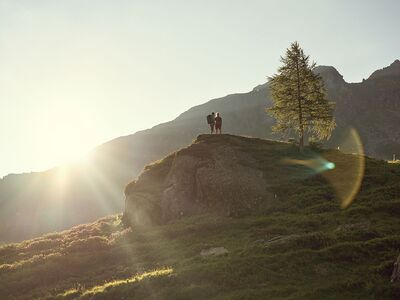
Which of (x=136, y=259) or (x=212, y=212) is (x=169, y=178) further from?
(x=136, y=259)

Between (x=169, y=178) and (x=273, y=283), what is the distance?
84.6 ft

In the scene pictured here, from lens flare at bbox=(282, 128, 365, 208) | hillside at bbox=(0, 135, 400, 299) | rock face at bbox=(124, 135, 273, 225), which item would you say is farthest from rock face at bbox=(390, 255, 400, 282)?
rock face at bbox=(124, 135, 273, 225)

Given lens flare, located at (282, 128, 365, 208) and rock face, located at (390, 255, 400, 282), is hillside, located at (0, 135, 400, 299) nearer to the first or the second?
lens flare, located at (282, 128, 365, 208)

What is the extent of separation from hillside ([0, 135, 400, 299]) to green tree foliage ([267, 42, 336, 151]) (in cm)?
315

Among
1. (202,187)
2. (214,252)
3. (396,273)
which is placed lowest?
(214,252)

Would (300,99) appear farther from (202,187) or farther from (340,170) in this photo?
(202,187)

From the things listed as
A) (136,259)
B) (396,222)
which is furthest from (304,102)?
(136,259)

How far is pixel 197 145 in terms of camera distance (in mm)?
46219

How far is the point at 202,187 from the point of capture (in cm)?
4031

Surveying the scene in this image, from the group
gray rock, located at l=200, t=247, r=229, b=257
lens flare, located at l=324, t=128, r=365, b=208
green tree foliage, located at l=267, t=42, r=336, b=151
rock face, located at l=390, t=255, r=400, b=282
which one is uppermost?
green tree foliage, located at l=267, t=42, r=336, b=151

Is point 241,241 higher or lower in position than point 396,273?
lower

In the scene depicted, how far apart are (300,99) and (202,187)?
17755 mm

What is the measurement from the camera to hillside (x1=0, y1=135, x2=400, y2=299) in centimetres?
1995

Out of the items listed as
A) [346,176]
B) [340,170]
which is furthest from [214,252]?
[340,170]
